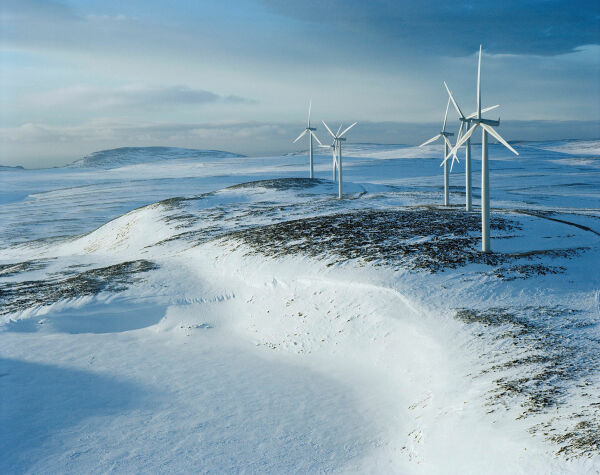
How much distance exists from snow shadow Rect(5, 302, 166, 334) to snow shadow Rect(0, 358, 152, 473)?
4251 millimetres

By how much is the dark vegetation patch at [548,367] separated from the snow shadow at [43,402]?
12276 mm

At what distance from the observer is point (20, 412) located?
1547cm

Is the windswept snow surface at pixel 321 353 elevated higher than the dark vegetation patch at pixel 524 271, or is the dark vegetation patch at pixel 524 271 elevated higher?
the dark vegetation patch at pixel 524 271

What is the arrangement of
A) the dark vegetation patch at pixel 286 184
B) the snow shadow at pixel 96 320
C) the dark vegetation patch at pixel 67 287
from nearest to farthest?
1. the snow shadow at pixel 96 320
2. the dark vegetation patch at pixel 67 287
3. the dark vegetation patch at pixel 286 184

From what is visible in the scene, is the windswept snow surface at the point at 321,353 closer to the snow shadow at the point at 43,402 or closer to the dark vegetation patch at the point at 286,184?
the snow shadow at the point at 43,402

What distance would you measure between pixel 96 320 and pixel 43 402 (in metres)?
8.59

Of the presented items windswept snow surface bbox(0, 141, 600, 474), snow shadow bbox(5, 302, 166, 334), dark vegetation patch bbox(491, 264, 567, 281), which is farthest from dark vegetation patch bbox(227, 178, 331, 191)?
dark vegetation patch bbox(491, 264, 567, 281)

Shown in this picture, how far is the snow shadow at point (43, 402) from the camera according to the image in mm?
13734

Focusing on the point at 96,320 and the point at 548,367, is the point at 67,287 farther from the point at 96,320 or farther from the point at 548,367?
the point at 548,367

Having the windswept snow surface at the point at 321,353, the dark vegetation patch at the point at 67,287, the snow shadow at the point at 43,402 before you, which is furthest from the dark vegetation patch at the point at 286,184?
the snow shadow at the point at 43,402

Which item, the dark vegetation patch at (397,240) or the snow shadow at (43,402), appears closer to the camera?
the snow shadow at (43,402)

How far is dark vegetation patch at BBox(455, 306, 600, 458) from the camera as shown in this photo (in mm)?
11031

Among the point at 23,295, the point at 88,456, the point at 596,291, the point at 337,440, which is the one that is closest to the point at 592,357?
the point at 596,291

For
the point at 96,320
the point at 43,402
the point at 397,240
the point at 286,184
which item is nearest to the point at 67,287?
the point at 96,320
